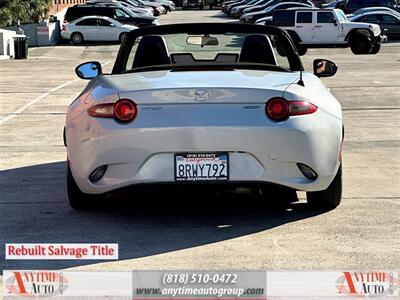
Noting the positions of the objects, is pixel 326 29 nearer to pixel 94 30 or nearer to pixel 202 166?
pixel 94 30

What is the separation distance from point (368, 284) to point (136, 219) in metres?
2.28

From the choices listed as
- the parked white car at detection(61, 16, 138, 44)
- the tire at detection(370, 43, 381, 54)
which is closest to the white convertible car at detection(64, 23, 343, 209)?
the tire at detection(370, 43, 381, 54)

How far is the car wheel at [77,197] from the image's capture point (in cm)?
695

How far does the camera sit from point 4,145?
35.9 ft

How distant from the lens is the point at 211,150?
6242mm

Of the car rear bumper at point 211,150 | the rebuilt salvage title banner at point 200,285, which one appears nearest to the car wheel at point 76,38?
the car rear bumper at point 211,150

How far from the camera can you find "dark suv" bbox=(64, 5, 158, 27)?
155ft

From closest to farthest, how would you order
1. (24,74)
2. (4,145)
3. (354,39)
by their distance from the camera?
(4,145), (24,74), (354,39)

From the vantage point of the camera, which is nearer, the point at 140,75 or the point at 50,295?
the point at 50,295

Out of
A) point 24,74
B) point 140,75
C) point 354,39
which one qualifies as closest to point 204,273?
point 140,75

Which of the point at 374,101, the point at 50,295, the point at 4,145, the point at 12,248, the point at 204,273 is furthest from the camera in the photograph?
the point at 374,101

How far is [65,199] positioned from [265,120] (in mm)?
2237

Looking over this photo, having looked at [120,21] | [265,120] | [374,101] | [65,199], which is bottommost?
[120,21]

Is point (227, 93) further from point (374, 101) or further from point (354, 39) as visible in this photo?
point (354, 39)
